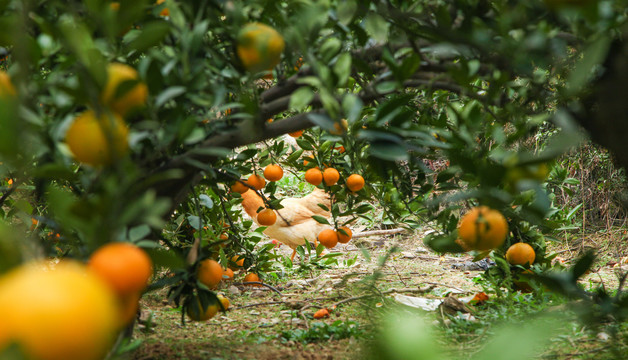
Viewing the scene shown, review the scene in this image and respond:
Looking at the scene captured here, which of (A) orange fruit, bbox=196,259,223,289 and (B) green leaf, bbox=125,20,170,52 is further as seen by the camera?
(A) orange fruit, bbox=196,259,223,289

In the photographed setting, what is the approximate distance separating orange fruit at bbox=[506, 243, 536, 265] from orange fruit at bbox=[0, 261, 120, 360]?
4.62 ft

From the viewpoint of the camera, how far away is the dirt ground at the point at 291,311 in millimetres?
1150

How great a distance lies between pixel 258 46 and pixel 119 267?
34 cm

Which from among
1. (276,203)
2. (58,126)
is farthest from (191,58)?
(276,203)

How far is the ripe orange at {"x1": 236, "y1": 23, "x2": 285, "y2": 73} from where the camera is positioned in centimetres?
60

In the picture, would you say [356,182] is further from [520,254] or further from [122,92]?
[122,92]

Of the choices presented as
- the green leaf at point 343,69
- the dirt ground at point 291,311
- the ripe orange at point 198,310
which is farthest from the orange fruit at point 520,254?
the green leaf at point 343,69

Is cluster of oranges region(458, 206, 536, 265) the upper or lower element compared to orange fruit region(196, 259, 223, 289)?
upper

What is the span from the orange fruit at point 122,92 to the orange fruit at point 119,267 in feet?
0.54

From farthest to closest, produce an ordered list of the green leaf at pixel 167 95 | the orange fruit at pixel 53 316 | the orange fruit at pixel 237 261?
1. the orange fruit at pixel 237 261
2. the green leaf at pixel 167 95
3. the orange fruit at pixel 53 316

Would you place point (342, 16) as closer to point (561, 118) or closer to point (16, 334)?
point (561, 118)

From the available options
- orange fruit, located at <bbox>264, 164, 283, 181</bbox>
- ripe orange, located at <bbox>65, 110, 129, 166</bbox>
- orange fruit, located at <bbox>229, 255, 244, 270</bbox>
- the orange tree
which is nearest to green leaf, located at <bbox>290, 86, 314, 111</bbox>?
the orange tree

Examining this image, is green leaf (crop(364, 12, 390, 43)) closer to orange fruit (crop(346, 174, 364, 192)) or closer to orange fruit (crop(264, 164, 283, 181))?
orange fruit (crop(346, 174, 364, 192))

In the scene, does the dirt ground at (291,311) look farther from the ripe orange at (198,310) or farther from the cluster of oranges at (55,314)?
the cluster of oranges at (55,314)
